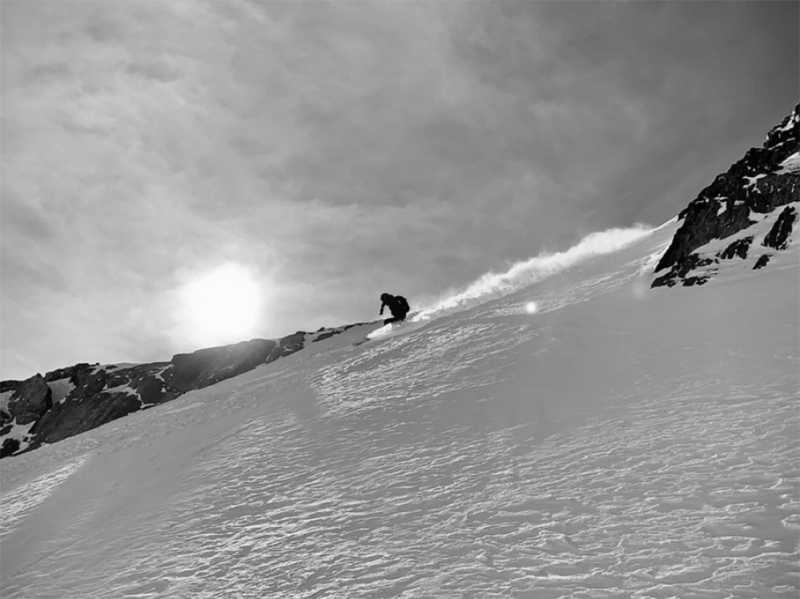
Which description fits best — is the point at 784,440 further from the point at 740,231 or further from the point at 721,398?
the point at 740,231

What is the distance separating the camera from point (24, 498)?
Result: 18172 mm

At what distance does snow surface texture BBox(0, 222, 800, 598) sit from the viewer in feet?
24.2

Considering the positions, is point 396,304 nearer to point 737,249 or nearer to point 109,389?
point 737,249

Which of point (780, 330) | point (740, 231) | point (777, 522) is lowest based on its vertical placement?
point (777, 522)

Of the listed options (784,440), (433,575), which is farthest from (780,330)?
(433,575)

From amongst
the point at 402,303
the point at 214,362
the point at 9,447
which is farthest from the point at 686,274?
the point at 9,447

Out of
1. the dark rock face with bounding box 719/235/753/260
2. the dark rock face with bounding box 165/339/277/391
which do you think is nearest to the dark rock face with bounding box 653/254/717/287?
the dark rock face with bounding box 719/235/753/260

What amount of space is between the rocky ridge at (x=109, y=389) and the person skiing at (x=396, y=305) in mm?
42324

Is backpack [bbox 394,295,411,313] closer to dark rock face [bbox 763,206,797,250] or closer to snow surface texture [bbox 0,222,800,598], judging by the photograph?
snow surface texture [bbox 0,222,800,598]

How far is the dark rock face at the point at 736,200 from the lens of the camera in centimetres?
3158

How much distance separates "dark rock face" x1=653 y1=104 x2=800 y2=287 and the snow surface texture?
8.42 meters

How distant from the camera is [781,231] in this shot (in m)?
28.5

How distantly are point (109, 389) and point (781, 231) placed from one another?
372 feet

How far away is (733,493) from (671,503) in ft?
3.08
